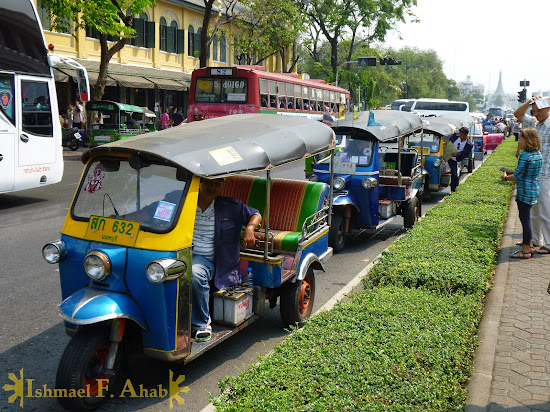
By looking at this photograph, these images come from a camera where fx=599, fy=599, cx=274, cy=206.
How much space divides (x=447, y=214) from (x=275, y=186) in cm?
391

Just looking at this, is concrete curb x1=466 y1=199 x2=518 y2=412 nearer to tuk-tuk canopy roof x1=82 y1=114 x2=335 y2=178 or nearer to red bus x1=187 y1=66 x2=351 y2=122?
tuk-tuk canopy roof x1=82 y1=114 x2=335 y2=178

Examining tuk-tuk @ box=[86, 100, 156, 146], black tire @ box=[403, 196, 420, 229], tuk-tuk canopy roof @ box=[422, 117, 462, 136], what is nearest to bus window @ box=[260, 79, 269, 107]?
tuk-tuk @ box=[86, 100, 156, 146]

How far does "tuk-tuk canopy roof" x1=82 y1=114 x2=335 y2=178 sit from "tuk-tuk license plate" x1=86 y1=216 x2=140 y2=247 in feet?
1.75

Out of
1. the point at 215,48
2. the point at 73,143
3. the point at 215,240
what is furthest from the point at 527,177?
the point at 215,48

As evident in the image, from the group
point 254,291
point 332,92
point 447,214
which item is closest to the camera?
point 254,291

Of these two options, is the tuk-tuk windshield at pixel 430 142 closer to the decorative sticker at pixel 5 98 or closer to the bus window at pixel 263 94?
the decorative sticker at pixel 5 98

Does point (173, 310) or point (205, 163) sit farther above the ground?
point (205, 163)

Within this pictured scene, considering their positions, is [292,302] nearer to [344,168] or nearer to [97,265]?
[97,265]

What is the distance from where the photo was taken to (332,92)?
104 ft

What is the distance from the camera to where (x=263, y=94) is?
2259cm

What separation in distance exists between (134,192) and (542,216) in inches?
237

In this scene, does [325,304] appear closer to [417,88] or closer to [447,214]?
[447,214]

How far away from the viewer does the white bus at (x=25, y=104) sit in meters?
11.0

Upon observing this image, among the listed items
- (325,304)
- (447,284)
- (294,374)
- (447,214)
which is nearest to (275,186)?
(325,304)
